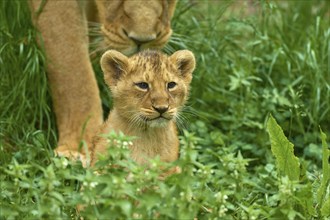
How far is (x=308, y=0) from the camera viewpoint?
7.58m

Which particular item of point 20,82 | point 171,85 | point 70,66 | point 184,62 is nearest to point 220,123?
point 70,66

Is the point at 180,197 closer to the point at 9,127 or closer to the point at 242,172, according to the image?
the point at 242,172

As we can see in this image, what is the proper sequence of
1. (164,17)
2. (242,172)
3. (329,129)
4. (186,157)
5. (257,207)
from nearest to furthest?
(186,157)
(242,172)
(257,207)
(164,17)
(329,129)

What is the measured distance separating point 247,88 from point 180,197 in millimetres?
2750

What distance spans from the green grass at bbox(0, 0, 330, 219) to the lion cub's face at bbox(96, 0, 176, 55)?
402 mm

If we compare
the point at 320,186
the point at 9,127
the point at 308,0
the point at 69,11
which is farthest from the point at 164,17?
the point at 308,0

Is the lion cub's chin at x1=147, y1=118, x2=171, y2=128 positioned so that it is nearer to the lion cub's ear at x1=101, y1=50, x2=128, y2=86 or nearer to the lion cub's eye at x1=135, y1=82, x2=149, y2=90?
the lion cub's eye at x1=135, y1=82, x2=149, y2=90

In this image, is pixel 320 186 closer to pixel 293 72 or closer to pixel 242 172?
pixel 242 172

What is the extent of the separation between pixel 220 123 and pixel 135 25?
3.74 feet

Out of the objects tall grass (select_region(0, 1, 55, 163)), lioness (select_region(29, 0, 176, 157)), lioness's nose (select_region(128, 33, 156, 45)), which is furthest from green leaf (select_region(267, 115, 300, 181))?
tall grass (select_region(0, 1, 55, 163))

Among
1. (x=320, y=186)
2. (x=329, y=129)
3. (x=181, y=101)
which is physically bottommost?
(x=329, y=129)

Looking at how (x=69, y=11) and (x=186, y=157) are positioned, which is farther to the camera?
(x=69, y=11)

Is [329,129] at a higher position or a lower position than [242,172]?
lower

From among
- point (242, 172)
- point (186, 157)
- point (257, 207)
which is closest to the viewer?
point (186, 157)
